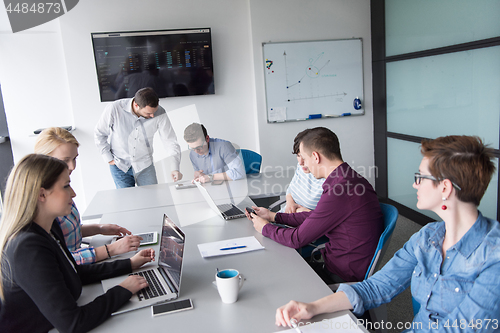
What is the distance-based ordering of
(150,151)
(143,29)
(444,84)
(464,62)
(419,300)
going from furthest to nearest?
(143,29)
(150,151)
(444,84)
(464,62)
(419,300)

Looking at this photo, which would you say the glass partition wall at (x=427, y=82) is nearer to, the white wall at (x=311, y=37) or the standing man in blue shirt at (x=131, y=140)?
the white wall at (x=311, y=37)

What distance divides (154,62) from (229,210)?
253 cm

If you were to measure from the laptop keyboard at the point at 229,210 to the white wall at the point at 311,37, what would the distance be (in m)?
2.22

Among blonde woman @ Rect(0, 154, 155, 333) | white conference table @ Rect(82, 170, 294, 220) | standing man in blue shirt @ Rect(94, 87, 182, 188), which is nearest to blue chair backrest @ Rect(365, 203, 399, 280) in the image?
blonde woman @ Rect(0, 154, 155, 333)

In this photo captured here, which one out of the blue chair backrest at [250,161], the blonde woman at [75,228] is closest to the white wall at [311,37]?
the blue chair backrest at [250,161]

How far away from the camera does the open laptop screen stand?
146cm

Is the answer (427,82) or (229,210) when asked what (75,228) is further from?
(427,82)

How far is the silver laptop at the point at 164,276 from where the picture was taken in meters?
1.38

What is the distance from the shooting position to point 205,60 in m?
4.38

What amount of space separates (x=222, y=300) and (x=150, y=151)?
2715 millimetres

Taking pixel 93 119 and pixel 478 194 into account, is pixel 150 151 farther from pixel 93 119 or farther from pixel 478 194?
pixel 478 194

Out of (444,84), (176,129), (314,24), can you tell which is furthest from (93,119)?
(444,84)

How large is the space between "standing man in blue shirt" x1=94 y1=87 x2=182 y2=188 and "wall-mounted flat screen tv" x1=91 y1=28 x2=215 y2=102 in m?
0.59

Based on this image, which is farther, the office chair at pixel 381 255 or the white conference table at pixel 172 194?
the white conference table at pixel 172 194
